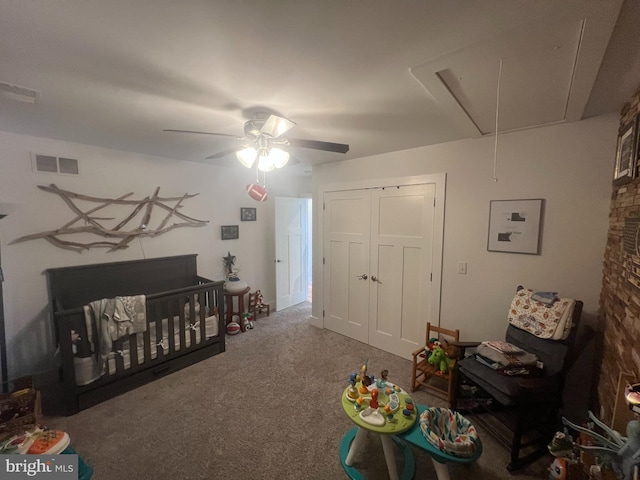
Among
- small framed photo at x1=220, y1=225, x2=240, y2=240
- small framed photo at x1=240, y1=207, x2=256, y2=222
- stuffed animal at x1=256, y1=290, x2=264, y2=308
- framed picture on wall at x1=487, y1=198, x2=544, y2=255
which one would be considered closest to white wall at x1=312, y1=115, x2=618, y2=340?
framed picture on wall at x1=487, y1=198, x2=544, y2=255

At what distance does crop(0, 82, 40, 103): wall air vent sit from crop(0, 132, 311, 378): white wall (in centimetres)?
101

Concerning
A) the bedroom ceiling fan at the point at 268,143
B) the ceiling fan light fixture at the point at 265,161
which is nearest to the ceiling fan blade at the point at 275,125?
the bedroom ceiling fan at the point at 268,143

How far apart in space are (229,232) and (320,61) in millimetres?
3114

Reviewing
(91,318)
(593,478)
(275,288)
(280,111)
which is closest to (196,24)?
(280,111)

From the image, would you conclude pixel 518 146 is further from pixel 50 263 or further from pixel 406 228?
pixel 50 263

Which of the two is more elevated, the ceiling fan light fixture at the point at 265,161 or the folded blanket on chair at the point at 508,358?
the ceiling fan light fixture at the point at 265,161

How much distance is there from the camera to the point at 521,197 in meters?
2.21

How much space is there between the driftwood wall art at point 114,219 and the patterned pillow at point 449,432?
11.1 feet

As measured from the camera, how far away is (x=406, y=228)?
2916 millimetres

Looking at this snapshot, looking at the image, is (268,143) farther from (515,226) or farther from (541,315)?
(541,315)

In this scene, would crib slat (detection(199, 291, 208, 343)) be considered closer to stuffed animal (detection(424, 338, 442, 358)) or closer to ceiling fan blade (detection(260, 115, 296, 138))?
ceiling fan blade (detection(260, 115, 296, 138))

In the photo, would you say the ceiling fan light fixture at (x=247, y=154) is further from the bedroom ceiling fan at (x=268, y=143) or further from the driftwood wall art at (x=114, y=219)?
the driftwood wall art at (x=114, y=219)

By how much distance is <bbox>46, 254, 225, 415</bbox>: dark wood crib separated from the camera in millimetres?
2141

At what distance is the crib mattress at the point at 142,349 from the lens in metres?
2.16
